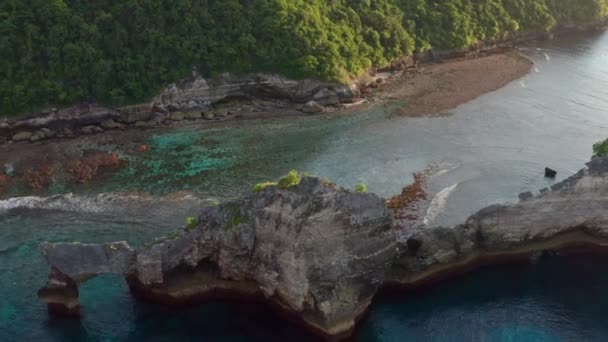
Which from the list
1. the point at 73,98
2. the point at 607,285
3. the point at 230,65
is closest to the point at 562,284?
the point at 607,285

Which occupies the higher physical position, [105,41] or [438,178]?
[105,41]

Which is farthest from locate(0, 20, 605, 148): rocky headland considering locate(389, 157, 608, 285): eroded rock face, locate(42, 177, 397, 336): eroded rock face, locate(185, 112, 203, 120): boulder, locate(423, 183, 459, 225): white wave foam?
locate(42, 177, 397, 336): eroded rock face

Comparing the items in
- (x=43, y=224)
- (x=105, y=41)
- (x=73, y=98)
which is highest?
(x=105, y=41)

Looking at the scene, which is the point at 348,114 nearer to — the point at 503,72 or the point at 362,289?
the point at 503,72

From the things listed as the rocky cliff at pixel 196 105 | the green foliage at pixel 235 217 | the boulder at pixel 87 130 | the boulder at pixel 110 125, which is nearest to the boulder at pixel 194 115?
the rocky cliff at pixel 196 105

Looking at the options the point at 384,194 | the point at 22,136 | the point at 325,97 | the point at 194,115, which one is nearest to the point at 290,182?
the point at 384,194
